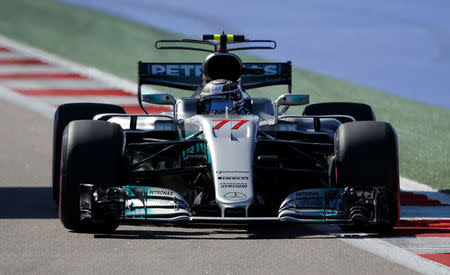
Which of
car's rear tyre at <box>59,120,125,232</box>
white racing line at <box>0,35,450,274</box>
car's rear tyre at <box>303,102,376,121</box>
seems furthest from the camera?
car's rear tyre at <box>303,102,376,121</box>

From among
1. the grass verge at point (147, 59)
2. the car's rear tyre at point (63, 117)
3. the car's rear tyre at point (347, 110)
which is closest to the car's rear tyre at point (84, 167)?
the car's rear tyre at point (63, 117)

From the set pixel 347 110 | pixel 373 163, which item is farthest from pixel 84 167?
pixel 347 110

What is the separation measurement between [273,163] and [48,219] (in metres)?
2.04

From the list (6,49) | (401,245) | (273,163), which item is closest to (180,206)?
(273,163)

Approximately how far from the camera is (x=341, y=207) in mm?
7023

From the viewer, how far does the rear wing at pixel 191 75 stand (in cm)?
973

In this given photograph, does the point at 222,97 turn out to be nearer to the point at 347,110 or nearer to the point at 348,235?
the point at 347,110

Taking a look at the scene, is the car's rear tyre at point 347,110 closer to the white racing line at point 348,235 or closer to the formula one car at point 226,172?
the white racing line at point 348,235

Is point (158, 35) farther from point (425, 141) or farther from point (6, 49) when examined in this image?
point (425, 141)

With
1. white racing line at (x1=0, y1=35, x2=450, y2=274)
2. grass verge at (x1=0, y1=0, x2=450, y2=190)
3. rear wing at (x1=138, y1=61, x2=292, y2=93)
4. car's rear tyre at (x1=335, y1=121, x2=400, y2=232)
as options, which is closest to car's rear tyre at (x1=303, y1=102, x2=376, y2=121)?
rear wing at (x1=138, y1=61, x2=292, y2=93)

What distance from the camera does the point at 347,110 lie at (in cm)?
979

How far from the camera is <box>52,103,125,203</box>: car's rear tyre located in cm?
873

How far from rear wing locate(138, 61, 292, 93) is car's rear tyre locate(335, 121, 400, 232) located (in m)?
2.58

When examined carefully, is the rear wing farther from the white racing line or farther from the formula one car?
the white racing line
